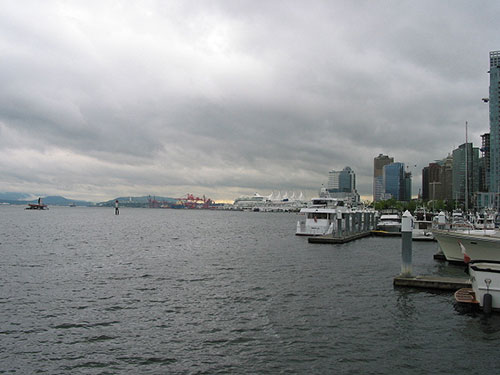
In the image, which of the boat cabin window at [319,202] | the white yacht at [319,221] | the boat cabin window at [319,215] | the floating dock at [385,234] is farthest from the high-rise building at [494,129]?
the boat cabin window at [319,215]

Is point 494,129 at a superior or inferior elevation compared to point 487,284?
superior

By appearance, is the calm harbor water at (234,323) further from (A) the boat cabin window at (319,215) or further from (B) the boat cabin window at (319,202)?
(B) the boat cabin window at (319,202)

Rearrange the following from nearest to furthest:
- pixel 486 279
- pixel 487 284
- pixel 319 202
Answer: pixel 486 279 → pixel 487 284 → pixel 319 202

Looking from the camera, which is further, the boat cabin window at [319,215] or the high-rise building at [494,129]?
the high-rise building at [494,129]

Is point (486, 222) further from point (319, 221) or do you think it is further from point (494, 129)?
point (494, 129)

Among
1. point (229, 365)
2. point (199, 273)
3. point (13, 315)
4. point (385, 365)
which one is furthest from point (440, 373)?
point (199, 273)

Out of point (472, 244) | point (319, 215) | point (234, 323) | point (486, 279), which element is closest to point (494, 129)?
point (319, 215)

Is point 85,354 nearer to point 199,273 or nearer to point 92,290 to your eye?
point 92,290

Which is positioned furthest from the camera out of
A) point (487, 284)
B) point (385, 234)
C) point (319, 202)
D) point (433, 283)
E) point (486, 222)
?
point (319, 202)

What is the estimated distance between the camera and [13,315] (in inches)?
786

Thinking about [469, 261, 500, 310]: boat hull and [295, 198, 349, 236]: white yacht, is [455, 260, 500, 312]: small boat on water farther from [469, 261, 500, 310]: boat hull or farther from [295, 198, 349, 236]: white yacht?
[295, 198, 349, 236]: white yacht

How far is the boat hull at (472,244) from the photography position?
87.5ft

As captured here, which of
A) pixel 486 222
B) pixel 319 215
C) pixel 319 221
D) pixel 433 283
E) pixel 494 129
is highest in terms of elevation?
pixel 494 129

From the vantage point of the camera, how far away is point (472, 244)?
28203mm
